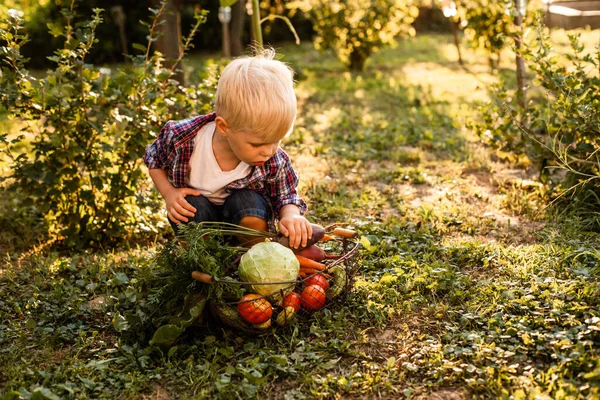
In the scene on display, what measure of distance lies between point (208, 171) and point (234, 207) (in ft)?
0.71

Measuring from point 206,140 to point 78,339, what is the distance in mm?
1060

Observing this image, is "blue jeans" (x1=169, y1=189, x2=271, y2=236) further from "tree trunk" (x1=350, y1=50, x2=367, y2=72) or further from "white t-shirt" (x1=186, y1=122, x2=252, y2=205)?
"tree trunk" (x1=350, y1=50, x2=367, y2=72)

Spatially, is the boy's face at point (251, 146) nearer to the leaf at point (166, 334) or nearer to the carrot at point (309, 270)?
the carrot at point (309, 270)

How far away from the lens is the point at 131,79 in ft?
12.1

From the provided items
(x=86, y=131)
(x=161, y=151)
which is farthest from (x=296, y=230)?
(x=86, y=131)

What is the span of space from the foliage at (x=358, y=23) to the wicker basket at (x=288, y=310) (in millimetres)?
7632

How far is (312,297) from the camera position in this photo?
2686 mm

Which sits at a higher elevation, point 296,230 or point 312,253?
point 296,230

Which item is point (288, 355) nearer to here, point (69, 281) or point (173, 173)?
point (173, 173)

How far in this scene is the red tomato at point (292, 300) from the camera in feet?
8.60

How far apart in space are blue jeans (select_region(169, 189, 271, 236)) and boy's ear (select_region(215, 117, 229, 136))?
13.4 inches

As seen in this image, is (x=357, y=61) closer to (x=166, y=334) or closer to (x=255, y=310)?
(x=255, y=310)

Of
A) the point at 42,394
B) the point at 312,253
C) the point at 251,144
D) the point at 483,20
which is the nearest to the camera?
the point at 42,394

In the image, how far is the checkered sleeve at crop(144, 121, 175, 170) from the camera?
3025 mm
